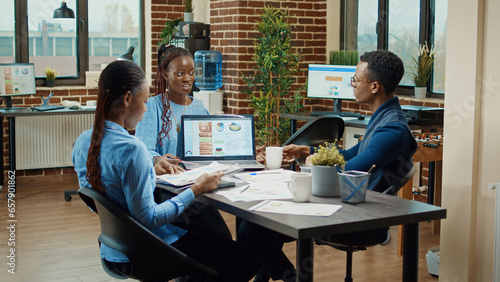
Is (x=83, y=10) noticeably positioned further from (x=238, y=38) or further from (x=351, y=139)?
(x=351, y=139)

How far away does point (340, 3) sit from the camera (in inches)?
274

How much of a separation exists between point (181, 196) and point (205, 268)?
29 centimetres

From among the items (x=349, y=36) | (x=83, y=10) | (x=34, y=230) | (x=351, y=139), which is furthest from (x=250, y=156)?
(x=83, y=10)

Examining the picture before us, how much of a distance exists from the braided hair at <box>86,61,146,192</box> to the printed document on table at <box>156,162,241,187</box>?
17.5 inches

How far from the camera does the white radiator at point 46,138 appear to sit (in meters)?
6.65

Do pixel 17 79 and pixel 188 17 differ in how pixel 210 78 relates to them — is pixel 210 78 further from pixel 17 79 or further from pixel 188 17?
pixel 17 79

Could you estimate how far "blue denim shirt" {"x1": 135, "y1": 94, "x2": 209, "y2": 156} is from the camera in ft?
11.1

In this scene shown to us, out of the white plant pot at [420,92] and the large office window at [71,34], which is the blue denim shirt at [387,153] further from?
the large office window at [71,34]

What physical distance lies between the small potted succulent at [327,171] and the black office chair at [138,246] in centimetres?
56

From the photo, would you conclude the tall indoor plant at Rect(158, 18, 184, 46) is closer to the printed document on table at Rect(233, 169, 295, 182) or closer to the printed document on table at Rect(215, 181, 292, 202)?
the printed document on table at Rect(233, 169, 295, 182)

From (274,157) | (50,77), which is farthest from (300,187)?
(50,77)

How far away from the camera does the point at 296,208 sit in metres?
2.30

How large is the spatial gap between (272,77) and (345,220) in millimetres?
4500

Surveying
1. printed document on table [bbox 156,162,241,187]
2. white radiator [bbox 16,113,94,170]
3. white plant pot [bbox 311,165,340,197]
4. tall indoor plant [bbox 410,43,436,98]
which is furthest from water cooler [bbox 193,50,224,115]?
white plant pot [bbox 311,165,340,197]
